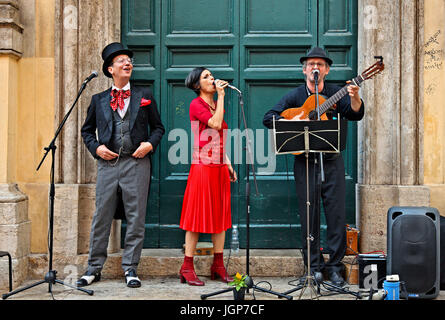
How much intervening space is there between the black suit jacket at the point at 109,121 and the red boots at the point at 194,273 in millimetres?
1220

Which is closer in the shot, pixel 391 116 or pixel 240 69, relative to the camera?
pixel 391 116

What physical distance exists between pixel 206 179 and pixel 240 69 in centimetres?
155

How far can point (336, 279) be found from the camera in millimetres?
5203

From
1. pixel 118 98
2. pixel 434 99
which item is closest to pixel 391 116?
pixel 434 99

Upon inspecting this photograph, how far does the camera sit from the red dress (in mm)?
5242

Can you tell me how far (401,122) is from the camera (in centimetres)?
571

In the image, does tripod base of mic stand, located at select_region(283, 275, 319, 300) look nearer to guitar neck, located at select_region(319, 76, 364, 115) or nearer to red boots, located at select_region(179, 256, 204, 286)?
red boots, located at select_region(179, 256, 204, 286)

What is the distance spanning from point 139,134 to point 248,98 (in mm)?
1442

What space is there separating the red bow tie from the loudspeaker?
114 inches

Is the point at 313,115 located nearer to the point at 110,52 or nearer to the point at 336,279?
the point at 336,279

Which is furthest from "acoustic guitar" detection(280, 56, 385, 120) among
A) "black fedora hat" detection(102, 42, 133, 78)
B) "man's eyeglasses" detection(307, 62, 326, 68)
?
"black fedora hat" detection(102, 42, 133, 78)

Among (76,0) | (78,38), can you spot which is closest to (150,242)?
(78,38)

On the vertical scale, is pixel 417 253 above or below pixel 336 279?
above

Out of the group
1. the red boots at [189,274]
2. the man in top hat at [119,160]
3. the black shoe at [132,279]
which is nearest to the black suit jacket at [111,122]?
the man in top hat at [119,160]
